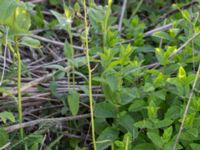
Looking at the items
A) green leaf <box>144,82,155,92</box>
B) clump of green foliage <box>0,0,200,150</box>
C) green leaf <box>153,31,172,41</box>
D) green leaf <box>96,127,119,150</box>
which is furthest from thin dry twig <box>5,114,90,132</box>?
green leaf <box>153,31,172,41</box>

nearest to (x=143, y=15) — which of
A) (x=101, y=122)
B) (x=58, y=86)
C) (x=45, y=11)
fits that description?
(x=45, y=11)

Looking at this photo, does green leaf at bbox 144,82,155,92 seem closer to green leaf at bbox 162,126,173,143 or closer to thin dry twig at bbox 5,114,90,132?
green leaf at bbox 162,126,173,143

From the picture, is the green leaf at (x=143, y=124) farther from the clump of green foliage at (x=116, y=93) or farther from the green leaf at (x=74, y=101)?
the green leaf at (x=74, y=101)

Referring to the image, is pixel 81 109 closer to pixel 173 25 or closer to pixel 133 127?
pixel 133 127

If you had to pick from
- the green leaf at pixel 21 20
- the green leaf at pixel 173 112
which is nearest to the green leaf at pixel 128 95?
the green leaf at pixel 173 112

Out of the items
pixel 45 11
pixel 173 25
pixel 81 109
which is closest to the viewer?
pixel 81 109

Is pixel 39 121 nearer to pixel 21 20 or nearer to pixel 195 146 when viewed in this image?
pixel 21 20
